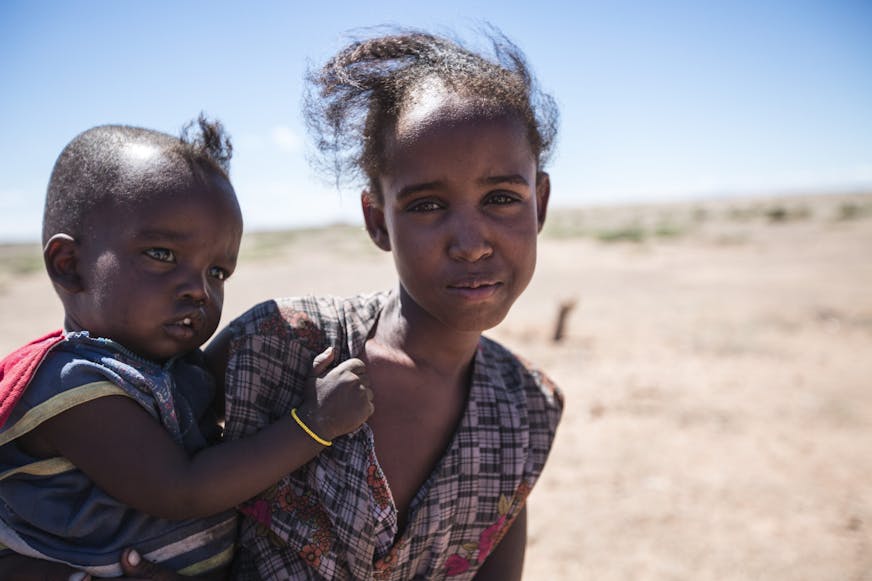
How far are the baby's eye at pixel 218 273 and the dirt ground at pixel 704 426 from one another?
270cm

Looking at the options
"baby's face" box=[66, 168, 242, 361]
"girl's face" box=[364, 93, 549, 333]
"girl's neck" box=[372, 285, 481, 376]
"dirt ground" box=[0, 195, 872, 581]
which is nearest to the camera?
"baby's face" box=[66, 168, 242, 361]

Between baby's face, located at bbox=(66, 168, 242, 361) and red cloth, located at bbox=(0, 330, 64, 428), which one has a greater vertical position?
baby's face, located at bbox=(66, 168, 242, 361)

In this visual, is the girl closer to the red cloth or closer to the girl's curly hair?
the girl's curly hair

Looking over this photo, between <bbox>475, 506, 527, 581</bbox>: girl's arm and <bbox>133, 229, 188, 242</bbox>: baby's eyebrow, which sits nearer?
<bbox>133, 229, 188, 242</bbox>: baby's eyebrow

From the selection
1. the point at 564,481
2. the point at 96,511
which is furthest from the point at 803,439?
the point at 96,511

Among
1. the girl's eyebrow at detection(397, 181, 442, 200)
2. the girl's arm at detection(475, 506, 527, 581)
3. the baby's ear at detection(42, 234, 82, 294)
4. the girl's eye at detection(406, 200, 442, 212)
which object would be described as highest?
the girl's eyebrow at detection(397, 181, 442, 200)

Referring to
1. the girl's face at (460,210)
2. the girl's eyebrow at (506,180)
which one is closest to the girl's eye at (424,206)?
the girl's face at (460,210)

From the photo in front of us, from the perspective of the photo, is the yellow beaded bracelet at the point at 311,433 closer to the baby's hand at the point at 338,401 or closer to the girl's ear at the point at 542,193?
the baby's hand at the point at 338,401

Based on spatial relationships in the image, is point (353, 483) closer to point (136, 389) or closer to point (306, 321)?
point (306, 321)

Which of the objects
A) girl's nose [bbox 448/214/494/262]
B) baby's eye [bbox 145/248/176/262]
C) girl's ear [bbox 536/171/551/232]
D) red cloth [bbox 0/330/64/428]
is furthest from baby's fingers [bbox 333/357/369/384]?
girl's ear [bbox 536/171/551/232]

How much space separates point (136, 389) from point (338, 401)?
0.45 meters

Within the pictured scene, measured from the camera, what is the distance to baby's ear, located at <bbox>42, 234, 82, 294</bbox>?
1.45 m

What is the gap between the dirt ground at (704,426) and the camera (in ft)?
12.0

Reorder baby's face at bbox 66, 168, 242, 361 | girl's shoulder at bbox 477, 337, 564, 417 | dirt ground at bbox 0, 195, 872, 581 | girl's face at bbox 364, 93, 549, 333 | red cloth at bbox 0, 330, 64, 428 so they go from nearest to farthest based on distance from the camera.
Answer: red cloth at bbox 0, 330, 64, 428 < baby's face at bbox 66, 168, 242, 361 < girl's face at bbox 364, 93, 549, 333 < girl's shoulder at bbox 477, 337, 564, 417 < dirt ground at bbox 0, 195, 872, 581
